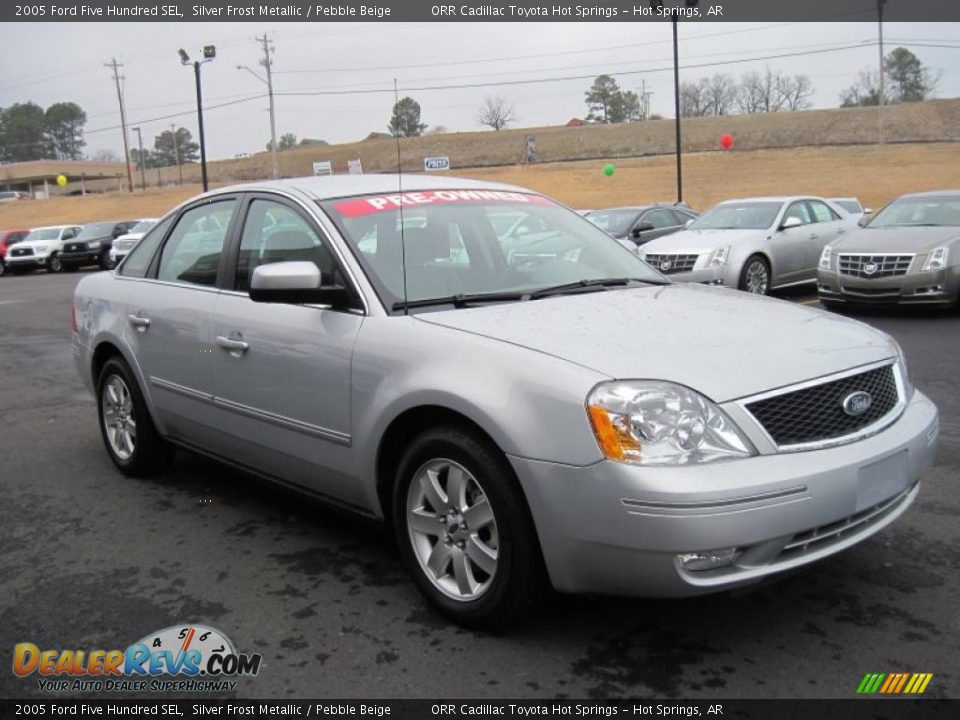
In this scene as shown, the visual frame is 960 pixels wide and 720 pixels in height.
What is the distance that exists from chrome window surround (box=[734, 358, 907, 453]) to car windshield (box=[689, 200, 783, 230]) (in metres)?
9.70

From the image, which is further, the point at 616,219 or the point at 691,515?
the point at 616,219

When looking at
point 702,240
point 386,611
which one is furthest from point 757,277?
point 386,611

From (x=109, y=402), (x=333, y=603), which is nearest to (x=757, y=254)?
(x=109, y=402)

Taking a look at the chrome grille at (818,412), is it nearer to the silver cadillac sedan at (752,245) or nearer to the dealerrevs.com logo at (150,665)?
the dealerrevs.com logo at (150,665)

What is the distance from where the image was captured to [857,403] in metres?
Result: 3.12

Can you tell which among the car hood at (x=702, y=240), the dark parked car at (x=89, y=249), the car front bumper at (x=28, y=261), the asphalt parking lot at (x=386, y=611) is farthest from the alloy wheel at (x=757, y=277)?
the car front bumper at (x=28, y=261)

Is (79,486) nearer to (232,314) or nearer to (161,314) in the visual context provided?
(161,314)

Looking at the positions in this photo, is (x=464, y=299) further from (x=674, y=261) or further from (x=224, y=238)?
(x=674, y=261)

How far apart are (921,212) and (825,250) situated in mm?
1442

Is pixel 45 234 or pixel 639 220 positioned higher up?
pixel 45 234

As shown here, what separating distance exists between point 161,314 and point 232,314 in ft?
2.44

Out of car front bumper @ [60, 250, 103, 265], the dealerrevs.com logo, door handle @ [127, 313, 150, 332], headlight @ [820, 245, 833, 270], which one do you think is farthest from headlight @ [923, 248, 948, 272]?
car front bumper @ [60, 250, 103, 265]

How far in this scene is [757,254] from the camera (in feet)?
40.0

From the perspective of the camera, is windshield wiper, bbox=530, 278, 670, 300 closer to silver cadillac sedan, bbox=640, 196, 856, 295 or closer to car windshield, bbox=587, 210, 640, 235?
silver cadillac sedan, bbox=640, 196, 856, 295
